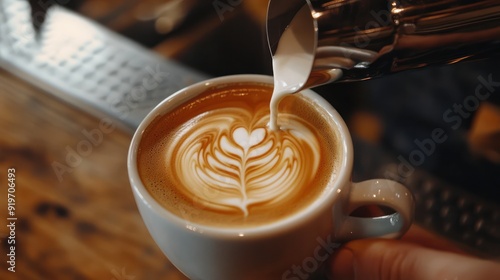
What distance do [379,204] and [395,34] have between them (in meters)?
0.21

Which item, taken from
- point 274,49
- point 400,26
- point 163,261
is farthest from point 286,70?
point 163,261

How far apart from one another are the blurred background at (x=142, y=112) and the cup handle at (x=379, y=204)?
0.17 m

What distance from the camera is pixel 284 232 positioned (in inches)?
23.2

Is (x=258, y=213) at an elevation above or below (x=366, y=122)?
above

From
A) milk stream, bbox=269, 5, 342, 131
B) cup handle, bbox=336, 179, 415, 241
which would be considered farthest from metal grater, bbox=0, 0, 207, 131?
cup handle, bbox=336, 179, 415, 241

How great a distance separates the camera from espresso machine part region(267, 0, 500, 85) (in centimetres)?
58

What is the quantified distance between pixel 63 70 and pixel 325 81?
60 cm

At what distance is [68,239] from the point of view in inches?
30.4

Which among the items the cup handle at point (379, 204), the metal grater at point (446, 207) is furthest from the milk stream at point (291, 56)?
the metal grater at point (446, 207)

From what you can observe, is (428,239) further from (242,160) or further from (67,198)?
(67,198)

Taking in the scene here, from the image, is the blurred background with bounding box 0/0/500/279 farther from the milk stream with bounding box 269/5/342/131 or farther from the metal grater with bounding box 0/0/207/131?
the milk stream with bounding box 269/5/342/131

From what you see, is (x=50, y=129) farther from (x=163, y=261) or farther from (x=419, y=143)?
(x=419, y=143)

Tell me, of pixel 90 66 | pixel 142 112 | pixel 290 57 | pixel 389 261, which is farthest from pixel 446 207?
pixel 90 66

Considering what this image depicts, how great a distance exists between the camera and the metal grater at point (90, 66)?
968 mm
